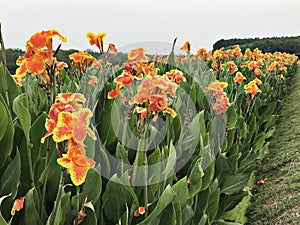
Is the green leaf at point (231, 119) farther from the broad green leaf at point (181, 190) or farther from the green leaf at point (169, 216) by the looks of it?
the green leaf at point (169, 216)

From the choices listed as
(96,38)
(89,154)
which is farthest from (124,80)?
(89,154)

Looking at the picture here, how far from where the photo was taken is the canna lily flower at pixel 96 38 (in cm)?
154

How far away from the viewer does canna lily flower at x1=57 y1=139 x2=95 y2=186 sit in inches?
28.5

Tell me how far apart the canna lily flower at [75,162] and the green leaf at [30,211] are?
0.27 m

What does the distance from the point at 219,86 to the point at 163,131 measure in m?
0.61

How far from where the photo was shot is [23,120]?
39.0 inches

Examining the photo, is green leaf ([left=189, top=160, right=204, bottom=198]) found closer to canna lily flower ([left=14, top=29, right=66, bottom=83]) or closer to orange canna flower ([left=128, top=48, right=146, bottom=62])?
orange canna flower ([left=128, top=48, right=146, bottom=62])

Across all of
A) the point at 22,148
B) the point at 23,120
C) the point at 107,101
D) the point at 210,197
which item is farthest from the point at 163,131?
the point at 23,120

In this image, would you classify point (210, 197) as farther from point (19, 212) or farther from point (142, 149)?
point (19, 212)

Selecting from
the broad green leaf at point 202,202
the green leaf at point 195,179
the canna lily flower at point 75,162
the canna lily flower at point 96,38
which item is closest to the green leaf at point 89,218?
the canna lily flower at point 75,162

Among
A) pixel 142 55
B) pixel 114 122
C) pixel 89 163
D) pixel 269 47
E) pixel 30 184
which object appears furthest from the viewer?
pixel 269 47

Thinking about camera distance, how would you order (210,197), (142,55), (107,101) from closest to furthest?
1. (142,55)
2. (107,101)
3. (210,197)

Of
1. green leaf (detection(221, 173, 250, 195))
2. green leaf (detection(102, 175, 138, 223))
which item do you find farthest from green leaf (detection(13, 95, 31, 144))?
green leaf (detection(221, 173, 250, 195))

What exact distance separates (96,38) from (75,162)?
924 millimetres
